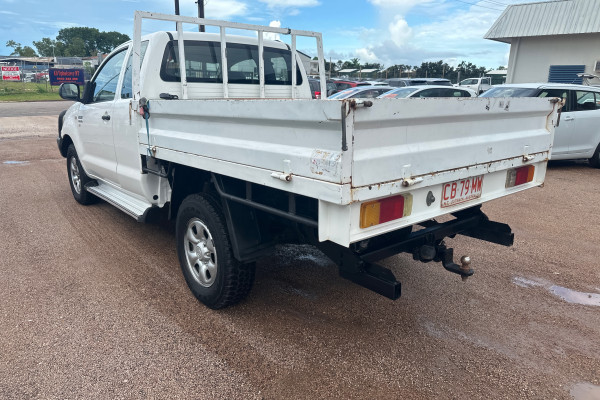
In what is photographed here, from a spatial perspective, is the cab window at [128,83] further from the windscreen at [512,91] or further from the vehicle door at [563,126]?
the vehicle door at [563,126]

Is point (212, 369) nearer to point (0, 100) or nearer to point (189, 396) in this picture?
point (189, 396)

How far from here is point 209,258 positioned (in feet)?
11.4

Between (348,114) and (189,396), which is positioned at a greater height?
(348,114)

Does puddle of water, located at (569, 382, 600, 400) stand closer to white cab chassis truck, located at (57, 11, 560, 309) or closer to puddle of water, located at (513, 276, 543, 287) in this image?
white cab chassis truck, located at (57, 11, 560, 309)

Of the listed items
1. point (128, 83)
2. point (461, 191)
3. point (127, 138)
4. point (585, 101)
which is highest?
point (128, 83)

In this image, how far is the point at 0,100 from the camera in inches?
1252

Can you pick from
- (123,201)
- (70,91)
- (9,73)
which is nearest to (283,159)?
(123,201)

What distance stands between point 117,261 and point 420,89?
31.7ft

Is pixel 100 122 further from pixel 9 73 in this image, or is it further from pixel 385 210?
pixel 9 73

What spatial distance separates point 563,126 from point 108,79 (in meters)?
8.39

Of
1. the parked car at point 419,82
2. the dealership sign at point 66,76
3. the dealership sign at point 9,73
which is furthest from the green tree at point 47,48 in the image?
the parked car at point 419,82

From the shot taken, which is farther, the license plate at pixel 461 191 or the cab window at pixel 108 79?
the cab window at pixel 108 79

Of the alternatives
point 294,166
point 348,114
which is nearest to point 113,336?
point 294,166

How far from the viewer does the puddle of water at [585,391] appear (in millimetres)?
2570
